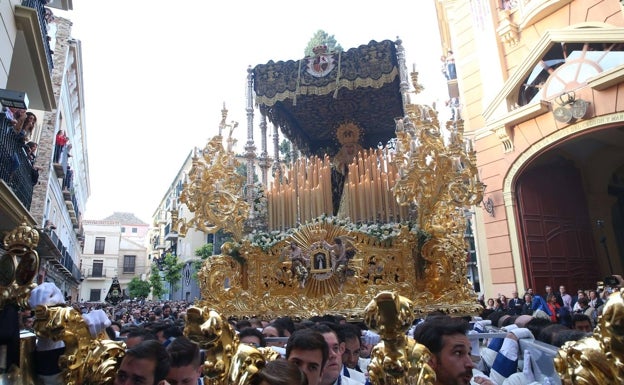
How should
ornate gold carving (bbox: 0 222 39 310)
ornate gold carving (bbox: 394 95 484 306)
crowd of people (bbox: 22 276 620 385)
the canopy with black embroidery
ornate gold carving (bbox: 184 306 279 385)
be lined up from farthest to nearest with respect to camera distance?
the canopy with black embroidery < ornate gold carving (bbox: 394 95 484 306) < ornate gold carving (bbox: 0 222 39 310) < crowd of people (bbox: 22 276 620 385) < ornate gold carving (bbox: 184 306 279 385)

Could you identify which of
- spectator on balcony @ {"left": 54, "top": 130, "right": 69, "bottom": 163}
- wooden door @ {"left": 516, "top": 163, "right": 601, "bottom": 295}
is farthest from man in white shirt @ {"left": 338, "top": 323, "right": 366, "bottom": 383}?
spectator on balcony @ {"left": 54, "top": 130, "right": 69, "bottom": 163}

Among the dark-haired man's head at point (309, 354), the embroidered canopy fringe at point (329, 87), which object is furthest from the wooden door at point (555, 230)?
the dark-haired man's head at point (309, 354)

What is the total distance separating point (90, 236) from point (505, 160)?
4706cm

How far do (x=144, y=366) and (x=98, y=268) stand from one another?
167 ft

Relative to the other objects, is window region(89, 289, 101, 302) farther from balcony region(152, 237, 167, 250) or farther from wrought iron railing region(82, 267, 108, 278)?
balcony region(152, 237, 167, 250)

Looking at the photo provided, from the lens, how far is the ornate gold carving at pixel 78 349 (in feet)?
6.17

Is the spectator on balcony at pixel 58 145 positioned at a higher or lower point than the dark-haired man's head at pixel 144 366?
higher

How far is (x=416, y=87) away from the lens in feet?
24.5

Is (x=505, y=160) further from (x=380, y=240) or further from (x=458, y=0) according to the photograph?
(x=380, y=240)

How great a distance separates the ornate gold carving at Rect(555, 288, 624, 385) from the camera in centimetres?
123

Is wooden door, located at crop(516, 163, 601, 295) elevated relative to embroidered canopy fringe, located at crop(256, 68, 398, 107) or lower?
lower

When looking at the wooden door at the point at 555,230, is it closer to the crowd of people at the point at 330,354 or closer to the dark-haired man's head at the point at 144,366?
the crowd of people at the point at 330,354

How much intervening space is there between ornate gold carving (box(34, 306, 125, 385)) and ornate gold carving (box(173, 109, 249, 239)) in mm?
5164

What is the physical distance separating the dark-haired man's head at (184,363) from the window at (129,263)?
179 feet
